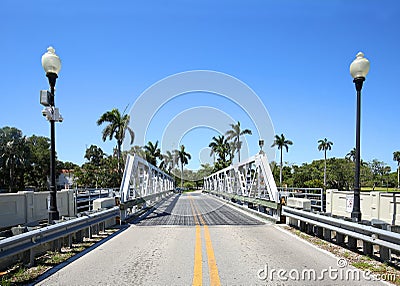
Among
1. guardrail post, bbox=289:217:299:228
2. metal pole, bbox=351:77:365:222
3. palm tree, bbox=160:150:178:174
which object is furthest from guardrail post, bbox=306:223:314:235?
palm tree, bbox=160:150:178:174

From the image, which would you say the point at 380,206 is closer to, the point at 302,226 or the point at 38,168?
the point at 302,226

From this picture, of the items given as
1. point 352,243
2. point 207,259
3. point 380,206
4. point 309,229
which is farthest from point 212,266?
point 380,206

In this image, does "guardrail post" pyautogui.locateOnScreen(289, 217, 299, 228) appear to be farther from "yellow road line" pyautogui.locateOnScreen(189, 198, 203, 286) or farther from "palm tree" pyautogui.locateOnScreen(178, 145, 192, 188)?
"palm tree" pyautogui.locateOnScreen(178, 145, 192, 188)

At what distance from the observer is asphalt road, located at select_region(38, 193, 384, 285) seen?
19.2 feet

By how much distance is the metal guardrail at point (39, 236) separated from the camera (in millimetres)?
5727

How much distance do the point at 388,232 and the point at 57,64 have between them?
9.41m

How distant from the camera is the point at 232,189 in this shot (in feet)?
92.7

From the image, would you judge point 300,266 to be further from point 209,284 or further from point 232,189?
point 232,189

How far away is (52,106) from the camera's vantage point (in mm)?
9938

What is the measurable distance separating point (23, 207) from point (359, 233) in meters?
10.7

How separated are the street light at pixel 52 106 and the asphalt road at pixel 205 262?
203 centimetres

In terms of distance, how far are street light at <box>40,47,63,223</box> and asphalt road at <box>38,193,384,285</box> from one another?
2028mm

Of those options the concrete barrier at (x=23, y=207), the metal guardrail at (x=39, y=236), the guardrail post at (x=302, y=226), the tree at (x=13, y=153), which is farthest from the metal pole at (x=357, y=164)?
the tree at (x=13, y=153)

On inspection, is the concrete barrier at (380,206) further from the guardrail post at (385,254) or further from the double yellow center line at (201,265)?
the double yellow center line at (201,265)
